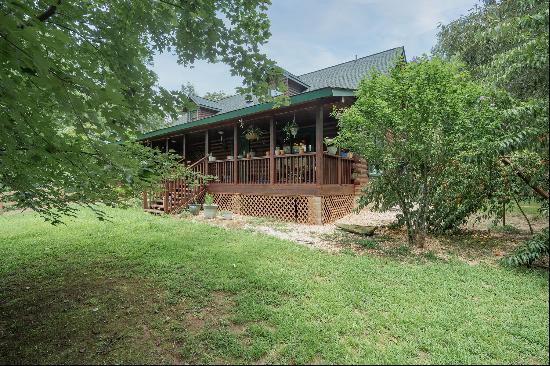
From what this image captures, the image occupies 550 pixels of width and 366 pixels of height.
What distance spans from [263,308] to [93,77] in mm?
2930

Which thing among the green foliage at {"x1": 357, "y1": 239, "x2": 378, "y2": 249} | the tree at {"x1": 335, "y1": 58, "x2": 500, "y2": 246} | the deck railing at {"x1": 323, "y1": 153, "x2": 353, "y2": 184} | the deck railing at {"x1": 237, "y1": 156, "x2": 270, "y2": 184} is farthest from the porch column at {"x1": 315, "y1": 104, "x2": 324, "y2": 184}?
the green foliage at {"x1": 357, "y1": 239, "x2": 378, "y2": 249}

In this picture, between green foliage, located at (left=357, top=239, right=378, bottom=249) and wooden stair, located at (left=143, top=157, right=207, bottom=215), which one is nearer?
green foliage, located at (left=357, top=239, right=378, bottom=249)

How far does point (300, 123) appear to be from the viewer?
12.2 meters

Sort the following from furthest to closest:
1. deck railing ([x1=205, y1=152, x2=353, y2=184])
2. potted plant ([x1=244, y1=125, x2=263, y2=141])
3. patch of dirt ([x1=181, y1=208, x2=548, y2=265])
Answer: potted plant ([x1=244, y1=125, x2=263, y2=141]) → deck railing ([x1=205, y1=152, x2=353, y2=184]) → patch of dirt ([x1=181, y1=208, x2=548, y2=265])

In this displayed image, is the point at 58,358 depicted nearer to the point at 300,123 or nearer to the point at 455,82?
the point at 455,82

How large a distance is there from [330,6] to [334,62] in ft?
44.3

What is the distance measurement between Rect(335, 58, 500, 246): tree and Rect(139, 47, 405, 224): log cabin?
155 cm

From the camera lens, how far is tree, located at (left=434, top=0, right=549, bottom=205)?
268 cm

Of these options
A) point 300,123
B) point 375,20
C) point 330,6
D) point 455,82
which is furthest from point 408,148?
point 300,123

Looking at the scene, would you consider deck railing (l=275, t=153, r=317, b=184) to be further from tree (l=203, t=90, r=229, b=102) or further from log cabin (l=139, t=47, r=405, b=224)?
tree (l=203, t=90, r=229, b=102)

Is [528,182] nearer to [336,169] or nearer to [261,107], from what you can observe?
[336,169]

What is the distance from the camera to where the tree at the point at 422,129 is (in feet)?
17.4

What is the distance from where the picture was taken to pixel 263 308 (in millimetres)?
3475

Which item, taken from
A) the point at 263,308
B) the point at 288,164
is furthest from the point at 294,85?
the point at 263,308
